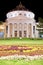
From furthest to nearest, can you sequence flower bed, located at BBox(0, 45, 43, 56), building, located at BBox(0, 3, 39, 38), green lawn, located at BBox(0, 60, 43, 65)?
building, located at BBox(0, 3, 39, 38) → flower bed, located at BBox(0, 45, 43, 56) → green lawn, located at BBox(0, 60, 43, 65)

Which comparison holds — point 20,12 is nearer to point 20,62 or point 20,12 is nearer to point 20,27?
point 20,27

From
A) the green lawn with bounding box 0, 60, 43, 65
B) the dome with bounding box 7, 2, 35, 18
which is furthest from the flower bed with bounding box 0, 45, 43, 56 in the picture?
the dome with bounding box 7, 2, 35, 18

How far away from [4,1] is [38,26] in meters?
10.5

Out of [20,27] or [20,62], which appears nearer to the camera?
[20,62]

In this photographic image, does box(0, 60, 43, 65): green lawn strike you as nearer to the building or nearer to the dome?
the building

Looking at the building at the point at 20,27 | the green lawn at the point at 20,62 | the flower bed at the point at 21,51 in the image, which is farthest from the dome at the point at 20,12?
the green lawn at the point at 20,62

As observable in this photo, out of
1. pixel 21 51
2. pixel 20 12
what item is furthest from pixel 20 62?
pixel 20 12

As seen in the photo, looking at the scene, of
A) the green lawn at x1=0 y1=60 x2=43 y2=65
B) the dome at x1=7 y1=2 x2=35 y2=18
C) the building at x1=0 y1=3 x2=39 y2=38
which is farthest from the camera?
the dome at x1=7 y1=2 x2=35 y2=18

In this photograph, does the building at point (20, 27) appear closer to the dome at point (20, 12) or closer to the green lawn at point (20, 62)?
the dome at point (20, 12)

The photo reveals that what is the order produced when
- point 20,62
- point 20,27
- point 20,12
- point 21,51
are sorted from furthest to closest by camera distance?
1. point 20,12
2. point 20,27
3. point 21,51
4. point 20,62

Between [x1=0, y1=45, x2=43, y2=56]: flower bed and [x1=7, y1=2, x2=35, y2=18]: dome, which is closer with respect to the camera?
[x1=0, y1=45, x2=43, y2=56]: flower bed

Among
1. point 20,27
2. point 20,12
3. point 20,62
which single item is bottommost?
point 20,62

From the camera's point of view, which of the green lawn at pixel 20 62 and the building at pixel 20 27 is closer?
the green lawn at pixel 20 62

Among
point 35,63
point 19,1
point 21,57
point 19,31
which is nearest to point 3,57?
point 21,57
